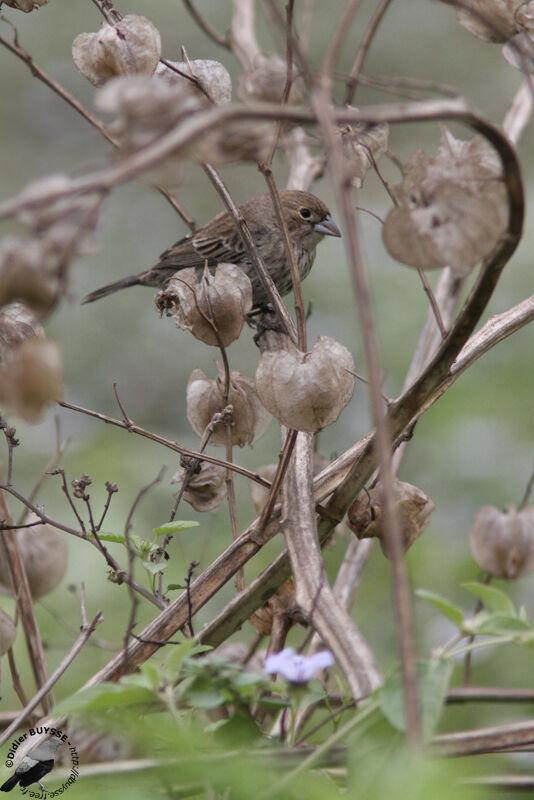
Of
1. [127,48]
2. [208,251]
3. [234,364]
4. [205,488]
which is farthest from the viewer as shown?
[234,364]

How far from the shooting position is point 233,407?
1786mm

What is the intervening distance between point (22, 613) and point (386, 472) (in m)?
1.16

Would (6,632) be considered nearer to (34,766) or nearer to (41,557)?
(41,557)

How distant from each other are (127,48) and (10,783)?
1.13 m

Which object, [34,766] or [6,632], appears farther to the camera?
[6,632]

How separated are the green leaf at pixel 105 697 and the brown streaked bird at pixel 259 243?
8.72ft

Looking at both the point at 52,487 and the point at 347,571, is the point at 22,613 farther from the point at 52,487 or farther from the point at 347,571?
the point at 52,487

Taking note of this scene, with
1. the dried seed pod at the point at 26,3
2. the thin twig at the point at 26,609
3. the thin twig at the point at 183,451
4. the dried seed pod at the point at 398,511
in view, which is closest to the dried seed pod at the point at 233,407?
the thin twig at the point at 183,451

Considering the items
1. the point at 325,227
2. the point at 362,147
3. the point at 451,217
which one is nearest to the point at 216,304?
the point at 362,147

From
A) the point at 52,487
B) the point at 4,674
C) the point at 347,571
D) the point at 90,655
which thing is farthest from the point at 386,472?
the point at 52,487

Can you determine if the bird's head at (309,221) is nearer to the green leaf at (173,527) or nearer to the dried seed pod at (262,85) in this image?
the dried seed pod at (262,85)

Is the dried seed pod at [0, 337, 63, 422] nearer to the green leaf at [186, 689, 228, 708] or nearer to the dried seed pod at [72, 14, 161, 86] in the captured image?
the green leaf at [186, 689, 228, 708]

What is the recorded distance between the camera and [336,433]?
408 centimetres

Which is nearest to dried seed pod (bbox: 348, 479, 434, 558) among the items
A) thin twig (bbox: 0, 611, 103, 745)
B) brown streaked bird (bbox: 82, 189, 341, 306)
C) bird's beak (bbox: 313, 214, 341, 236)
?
thin twig (bbox: 0, 611, 103, 745)
